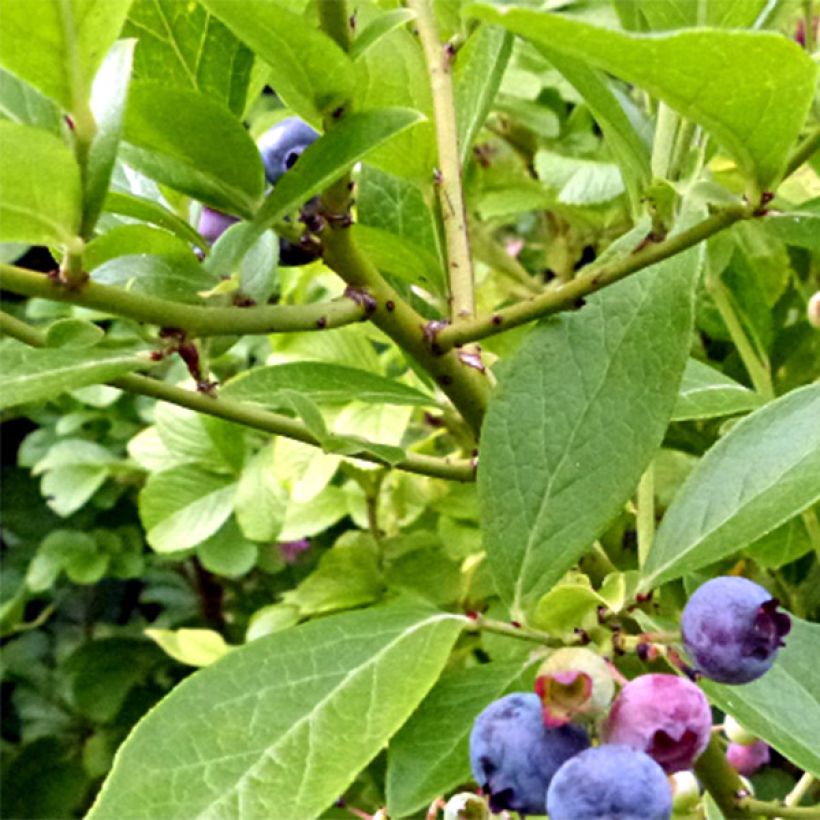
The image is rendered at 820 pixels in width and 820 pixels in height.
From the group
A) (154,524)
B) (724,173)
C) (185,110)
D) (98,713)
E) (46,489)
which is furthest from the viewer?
(98,713)

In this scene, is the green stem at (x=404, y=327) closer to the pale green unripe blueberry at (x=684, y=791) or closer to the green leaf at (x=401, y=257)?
the green leaf at (x=401, y=257)

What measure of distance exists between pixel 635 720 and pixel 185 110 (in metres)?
0.27

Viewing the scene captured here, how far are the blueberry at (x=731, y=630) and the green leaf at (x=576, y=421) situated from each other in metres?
0.06

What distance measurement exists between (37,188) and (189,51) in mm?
112

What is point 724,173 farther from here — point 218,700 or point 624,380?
point 218,700

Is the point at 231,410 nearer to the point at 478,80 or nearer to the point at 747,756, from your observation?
the point at 478,80

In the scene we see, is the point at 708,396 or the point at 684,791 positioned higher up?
the point at 708,396

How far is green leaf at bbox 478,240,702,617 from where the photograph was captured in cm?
49

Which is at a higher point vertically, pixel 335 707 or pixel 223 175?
pixel 223 175

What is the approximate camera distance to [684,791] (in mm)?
581

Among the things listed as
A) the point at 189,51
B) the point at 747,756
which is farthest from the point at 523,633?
the point at 747,756

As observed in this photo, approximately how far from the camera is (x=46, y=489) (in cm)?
143

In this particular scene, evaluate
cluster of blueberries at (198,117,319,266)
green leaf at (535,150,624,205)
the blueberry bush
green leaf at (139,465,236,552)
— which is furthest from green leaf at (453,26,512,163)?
green leaf at (139,465,236,552)

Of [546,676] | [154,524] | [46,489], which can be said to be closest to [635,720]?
[546,676]
